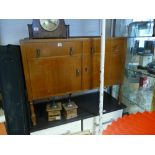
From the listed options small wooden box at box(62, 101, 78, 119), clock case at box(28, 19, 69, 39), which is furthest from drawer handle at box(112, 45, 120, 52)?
small wooden box at box(62, 101, 78, 119)

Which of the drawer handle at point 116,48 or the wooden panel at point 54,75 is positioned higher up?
the drawer handle at point 116,48

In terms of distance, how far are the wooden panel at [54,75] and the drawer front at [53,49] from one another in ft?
0.14

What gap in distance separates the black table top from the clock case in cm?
84

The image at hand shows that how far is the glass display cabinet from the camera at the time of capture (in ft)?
5.66

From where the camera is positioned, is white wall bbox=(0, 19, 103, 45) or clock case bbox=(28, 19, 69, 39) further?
white wall bbox=(0, 19, 103, 45)

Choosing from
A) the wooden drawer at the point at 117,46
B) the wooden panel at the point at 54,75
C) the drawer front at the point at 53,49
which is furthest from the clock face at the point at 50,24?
the wooden drawer at the point at 117,46

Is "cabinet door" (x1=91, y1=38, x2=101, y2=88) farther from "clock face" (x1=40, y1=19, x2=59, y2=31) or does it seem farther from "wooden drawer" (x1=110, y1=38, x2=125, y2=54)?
"clock face" (x1=40, y1=19, x2=59, y2=31)

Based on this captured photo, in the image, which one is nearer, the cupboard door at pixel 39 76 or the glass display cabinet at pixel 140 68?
the cupboard door at pixel 39 76

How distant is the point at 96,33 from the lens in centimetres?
204

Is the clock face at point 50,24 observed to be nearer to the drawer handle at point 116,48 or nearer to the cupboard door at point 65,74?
the cupboard door at point 65,74

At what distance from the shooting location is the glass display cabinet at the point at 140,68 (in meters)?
1.73
